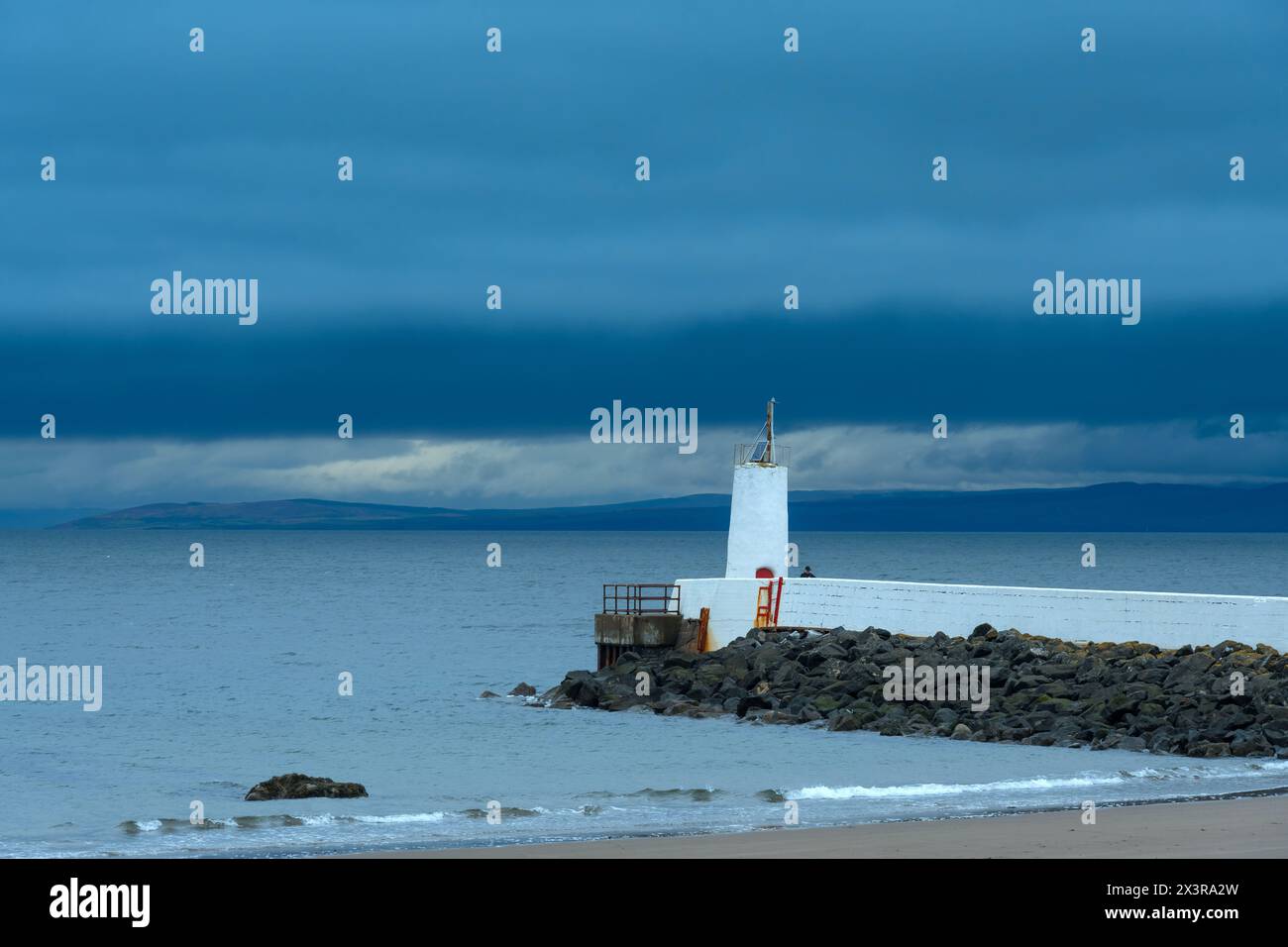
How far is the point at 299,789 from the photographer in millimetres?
21453

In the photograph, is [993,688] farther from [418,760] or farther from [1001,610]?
[418,760]

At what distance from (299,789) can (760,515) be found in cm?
1681

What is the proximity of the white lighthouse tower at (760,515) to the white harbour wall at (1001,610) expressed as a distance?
0.66 meters

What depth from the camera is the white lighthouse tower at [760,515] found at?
36.1 m

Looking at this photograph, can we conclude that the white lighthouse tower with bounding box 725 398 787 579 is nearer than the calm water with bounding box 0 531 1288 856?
No

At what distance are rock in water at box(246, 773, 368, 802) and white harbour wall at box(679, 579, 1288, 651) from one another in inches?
573

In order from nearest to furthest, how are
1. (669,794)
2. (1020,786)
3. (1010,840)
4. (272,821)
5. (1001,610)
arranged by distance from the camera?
(1010,840) < (272,821) < (1020,786) < (669,794) < (1001,610)

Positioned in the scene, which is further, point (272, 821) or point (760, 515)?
point (760, 515)

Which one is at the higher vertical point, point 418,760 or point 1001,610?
point 1001,610

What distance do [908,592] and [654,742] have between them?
8129 mm

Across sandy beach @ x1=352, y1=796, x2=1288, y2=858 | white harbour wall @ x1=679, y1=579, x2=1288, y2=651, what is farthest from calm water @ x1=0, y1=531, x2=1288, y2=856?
white harbour wall @ x1=679, y1=579, x2=1288, y2=651

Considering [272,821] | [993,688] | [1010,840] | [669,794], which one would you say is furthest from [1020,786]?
[272,821]

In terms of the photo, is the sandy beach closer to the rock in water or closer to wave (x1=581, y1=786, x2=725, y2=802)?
wave (x1=581, y1=786, x2=725, y2=802)

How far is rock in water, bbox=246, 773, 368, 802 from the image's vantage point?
21469mm
